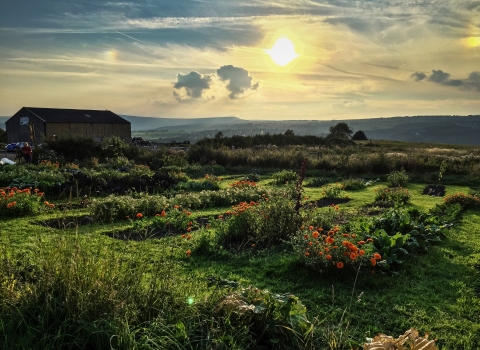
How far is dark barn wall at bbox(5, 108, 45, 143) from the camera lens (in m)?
44.2

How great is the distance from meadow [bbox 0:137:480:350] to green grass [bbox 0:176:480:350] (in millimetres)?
16

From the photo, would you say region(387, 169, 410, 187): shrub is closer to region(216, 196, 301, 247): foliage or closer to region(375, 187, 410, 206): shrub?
region(375, 187, 410, 206): shrub

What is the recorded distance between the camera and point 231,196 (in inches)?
405

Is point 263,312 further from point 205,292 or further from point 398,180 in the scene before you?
point 398,180

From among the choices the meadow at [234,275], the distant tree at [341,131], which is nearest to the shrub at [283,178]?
the meadow at [234,275]

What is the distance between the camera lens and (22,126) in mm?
45812

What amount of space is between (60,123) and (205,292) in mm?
47185

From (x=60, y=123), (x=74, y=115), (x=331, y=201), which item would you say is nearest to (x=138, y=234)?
(x=331, y=201)

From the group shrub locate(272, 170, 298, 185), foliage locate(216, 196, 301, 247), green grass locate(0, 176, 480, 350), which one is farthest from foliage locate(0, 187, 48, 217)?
shrub locate(272, 170, 298, 185)

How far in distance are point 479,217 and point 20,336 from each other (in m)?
9.51

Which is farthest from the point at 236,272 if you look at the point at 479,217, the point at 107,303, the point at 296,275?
the point at 479,217

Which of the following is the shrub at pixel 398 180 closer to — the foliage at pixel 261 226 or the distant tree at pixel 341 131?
the foliage at pixel 261 226

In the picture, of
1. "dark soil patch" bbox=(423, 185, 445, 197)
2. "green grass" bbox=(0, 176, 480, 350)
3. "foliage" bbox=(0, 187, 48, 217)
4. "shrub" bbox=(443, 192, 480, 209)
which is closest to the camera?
"green grass" bbox=(0, 176, 480, 350)

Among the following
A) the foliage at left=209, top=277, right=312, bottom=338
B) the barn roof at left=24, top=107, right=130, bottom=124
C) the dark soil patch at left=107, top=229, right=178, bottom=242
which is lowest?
the dark soil patch at left=107, top=229, right=178, bottom=242
